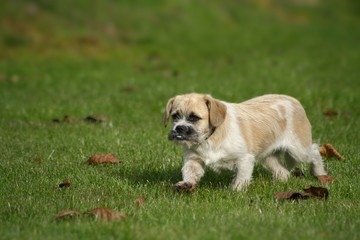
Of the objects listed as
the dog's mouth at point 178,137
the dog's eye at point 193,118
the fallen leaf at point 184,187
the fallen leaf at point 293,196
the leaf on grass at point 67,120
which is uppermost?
the dog's eye at point 193,118

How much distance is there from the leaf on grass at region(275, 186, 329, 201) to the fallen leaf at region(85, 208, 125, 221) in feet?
5.44

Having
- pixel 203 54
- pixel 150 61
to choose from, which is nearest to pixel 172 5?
pixel 203 54

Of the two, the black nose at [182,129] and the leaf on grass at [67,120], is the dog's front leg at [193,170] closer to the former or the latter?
the black nose at [182,129]

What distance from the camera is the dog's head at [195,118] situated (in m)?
6.44

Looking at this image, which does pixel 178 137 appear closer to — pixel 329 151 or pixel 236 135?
pixel 236 135

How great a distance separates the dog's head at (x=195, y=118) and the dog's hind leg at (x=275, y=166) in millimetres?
1254

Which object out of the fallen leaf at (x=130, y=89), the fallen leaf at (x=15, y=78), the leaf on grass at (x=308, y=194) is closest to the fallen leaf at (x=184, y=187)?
the leaf on grass at (x=308, y=194)

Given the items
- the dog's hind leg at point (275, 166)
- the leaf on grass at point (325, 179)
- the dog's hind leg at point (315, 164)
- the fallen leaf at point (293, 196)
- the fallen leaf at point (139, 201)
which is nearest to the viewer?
the fallen leaf at point (139, 201)

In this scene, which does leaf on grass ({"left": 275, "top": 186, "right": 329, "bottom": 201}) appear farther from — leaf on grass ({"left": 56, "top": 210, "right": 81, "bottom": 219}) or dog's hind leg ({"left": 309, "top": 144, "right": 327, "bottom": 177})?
leaf on grass ({"left": 56, "top": 210, "right": 81, "bottom": 219})

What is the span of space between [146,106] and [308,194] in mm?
6081

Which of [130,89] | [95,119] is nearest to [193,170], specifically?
[95,119]

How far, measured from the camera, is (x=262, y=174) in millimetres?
7770

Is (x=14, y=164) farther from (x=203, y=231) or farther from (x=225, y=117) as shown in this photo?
(x=203, y=231)

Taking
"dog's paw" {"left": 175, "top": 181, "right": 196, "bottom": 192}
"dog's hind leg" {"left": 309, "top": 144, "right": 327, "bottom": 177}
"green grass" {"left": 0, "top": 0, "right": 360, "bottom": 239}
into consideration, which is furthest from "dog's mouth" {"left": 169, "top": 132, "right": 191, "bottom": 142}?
"dog's hind leg" {"left": 309, "top": 144, "right": 327, "bottom": 177}
